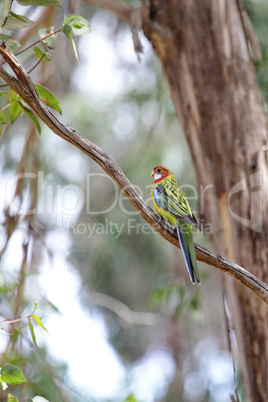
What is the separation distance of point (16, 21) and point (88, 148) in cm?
70

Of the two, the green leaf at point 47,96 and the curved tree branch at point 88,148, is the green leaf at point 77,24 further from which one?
the curved tree branch at point 88,148

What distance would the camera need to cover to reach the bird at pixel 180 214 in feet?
9.20

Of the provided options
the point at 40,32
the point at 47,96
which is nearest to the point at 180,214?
the point at 47,96

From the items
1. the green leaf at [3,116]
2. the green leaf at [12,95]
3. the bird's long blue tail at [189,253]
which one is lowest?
the bird's long blue tail at [189,253]

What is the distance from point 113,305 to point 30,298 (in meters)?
1.40

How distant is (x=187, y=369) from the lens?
10.9 meters

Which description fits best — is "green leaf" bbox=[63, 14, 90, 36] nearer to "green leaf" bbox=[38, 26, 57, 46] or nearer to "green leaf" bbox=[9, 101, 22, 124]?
"green leaf" bbox=[38, 26, 57, 46]

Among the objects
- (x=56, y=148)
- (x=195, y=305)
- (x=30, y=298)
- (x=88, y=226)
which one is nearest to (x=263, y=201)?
(x=195, y=305)

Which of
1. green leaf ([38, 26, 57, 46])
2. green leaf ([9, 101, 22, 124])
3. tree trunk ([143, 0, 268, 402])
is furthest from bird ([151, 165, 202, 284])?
green leaf ([38, 26, 57, 46])

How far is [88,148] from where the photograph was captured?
7.23ft

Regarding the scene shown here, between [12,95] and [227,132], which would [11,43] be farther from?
[227,132]

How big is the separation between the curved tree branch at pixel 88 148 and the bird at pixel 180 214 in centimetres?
22

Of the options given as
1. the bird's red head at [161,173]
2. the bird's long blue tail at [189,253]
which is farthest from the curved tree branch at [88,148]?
the bird's red head at [161,173]

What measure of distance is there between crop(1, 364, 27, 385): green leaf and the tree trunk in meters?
1.69
